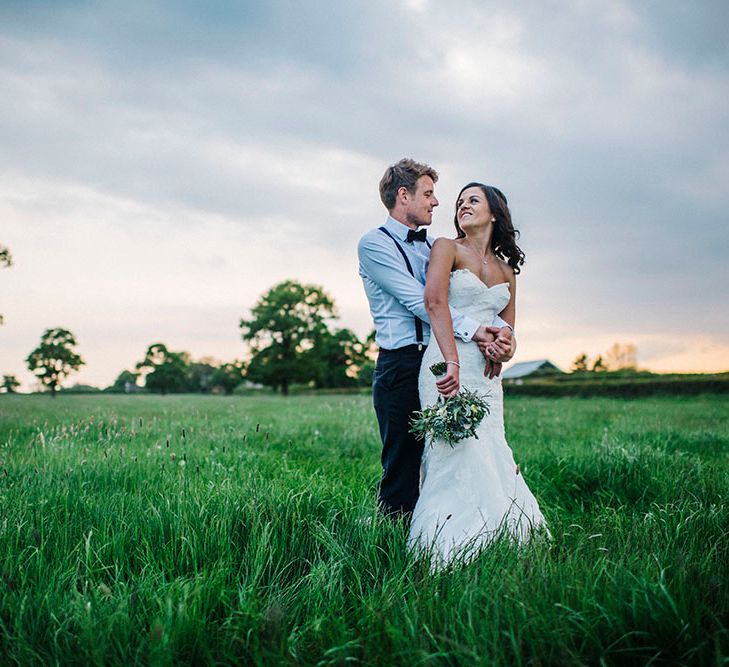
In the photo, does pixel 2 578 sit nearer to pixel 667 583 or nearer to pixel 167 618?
pixel 167 618

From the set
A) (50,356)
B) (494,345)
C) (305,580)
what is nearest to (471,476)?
(494,345)

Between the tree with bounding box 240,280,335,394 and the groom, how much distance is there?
179ft

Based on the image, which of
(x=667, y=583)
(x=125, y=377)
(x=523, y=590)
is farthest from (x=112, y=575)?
(x=125, y=377)

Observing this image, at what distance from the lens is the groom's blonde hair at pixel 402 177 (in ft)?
13.8

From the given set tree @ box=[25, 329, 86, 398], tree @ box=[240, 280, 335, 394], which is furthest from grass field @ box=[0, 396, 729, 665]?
tree @ box=[25, 329, 86, 398]

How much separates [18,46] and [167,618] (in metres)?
11.4

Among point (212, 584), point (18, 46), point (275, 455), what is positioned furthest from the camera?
point (18, 46)

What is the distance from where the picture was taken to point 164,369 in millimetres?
99562

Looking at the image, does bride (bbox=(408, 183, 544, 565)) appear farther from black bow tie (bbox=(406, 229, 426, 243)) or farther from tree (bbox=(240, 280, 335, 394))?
tree (bbox=(240, 280, 335, 394))

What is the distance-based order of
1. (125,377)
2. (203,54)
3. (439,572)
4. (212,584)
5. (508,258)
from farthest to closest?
(125,377) → (203,54) → (508,258) → (439,572) → (212,584)

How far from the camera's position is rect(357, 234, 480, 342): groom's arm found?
3.87 metres

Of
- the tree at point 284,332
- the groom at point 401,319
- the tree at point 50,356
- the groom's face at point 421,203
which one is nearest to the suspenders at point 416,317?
the groom at point 401,319

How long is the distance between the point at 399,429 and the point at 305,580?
143 cm

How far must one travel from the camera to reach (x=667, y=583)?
7.75 feet
